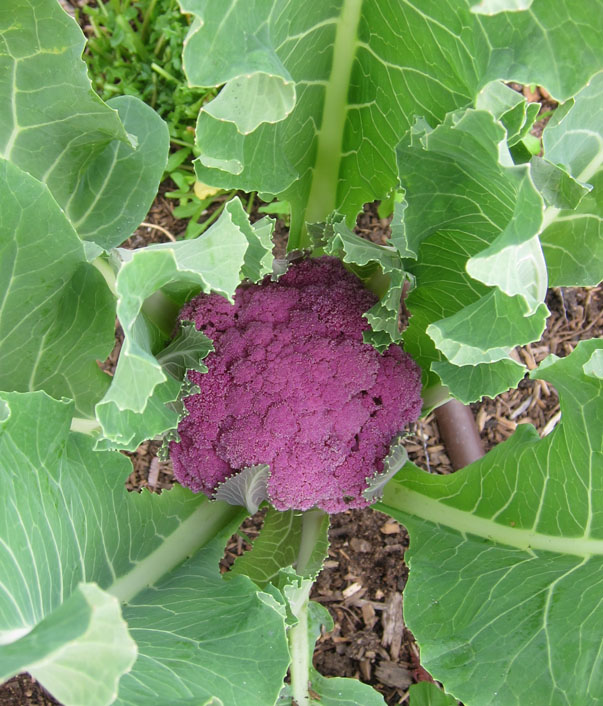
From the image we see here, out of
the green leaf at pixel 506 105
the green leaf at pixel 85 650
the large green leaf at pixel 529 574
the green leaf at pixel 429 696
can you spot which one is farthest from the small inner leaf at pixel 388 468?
the green leaf at pixel 85 650

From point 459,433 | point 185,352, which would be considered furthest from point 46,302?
point 459,433

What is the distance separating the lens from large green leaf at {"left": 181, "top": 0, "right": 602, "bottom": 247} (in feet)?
2.55

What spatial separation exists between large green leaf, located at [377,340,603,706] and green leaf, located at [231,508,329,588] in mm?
224

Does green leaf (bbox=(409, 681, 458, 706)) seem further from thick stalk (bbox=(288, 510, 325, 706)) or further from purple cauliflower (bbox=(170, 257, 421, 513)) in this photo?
purple cauliflower (bbox=(170, 257, 421, 513))

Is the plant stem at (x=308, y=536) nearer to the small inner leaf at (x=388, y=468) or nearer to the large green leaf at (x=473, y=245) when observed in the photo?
the small inner leaf at (x=388, y=468)

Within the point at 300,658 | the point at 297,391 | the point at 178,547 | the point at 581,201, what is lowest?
the point at 300,658

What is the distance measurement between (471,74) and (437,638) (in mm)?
782

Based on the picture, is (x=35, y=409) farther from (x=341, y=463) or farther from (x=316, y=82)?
(x=316, y=82)

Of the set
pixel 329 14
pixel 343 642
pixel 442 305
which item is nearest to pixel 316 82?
pixel 329 14

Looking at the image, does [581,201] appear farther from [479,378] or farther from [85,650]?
[85,650]

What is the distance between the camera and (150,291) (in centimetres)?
84

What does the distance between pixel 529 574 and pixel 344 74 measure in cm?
82

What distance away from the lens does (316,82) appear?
3.71ft

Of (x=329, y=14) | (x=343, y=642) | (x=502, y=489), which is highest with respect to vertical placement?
(x=329, y=14)
